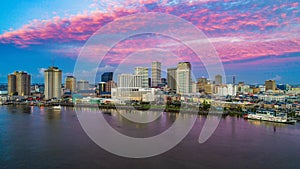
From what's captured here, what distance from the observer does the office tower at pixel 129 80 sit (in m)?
17.7

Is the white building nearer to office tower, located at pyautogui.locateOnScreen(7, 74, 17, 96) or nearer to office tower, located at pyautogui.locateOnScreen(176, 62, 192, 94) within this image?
office tower, located at pyautogui.locateOnScreen(176, 62, 192, 94)

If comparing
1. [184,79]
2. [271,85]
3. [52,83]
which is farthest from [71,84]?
[271,85]

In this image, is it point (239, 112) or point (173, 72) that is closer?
point (239, 112)

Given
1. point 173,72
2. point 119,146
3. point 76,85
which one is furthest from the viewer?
point 76,85

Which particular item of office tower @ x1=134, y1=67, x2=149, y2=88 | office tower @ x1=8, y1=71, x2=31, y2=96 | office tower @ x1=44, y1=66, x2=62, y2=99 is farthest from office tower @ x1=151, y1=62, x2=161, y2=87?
office tower @ x1=8, y1=71, x2=31, y2=96

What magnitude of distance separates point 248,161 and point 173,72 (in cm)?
1902

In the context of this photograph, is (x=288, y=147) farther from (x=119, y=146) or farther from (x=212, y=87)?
(x=212, y=87)

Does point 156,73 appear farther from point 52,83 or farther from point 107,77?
point 52,83

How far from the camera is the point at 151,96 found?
47.8 feet

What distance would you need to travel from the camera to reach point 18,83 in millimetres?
20484

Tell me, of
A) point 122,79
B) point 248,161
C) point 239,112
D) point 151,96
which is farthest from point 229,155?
point 122,79

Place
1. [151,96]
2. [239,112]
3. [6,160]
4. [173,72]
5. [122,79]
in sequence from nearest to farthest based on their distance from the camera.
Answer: [6,160]
[239,112]
[151,96]
[122,79]
[173,72]

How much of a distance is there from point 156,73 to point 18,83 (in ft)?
38.4

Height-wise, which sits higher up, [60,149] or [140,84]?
[140,84]
